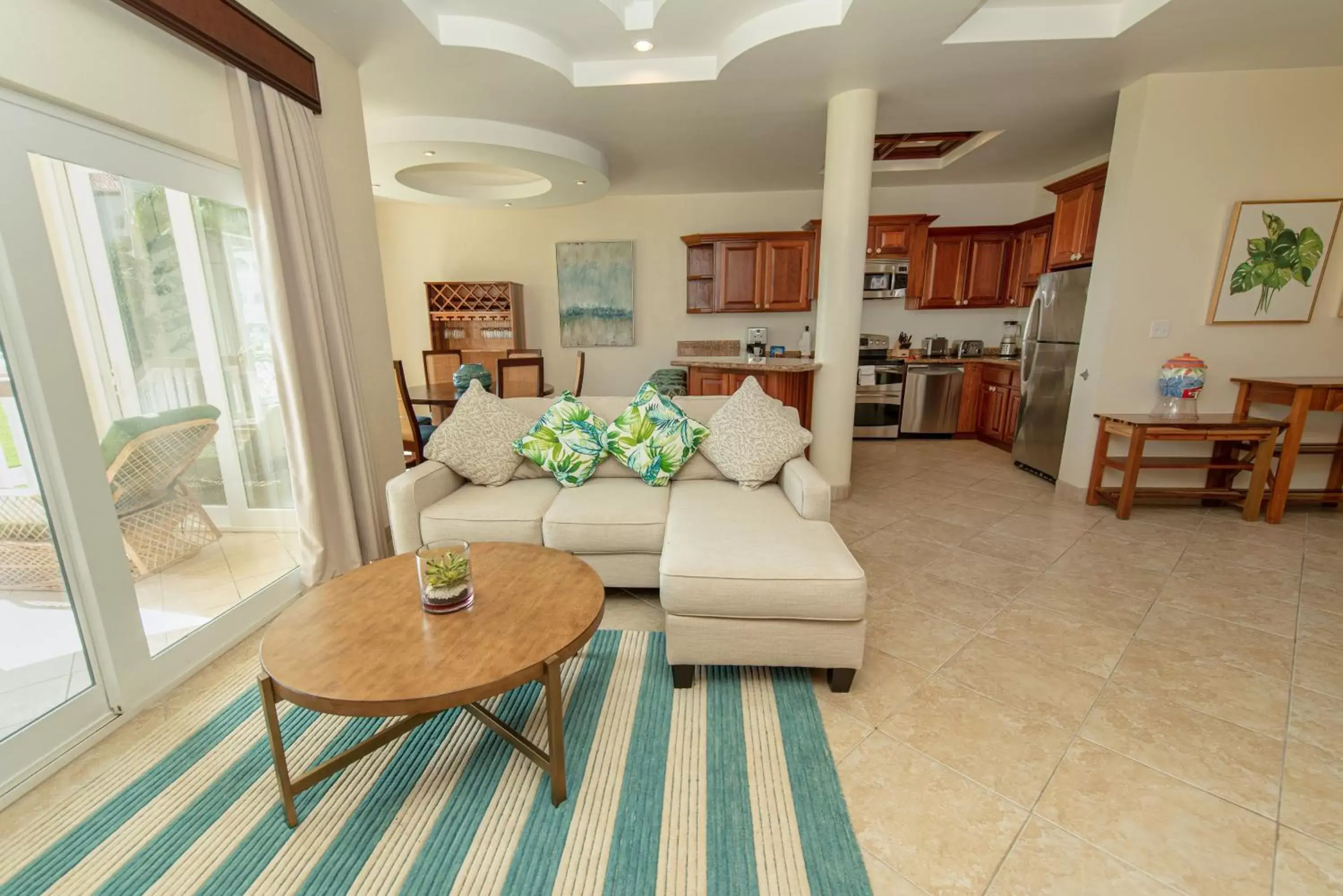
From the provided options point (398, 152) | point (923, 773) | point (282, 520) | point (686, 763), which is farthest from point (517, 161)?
point (923, 773)

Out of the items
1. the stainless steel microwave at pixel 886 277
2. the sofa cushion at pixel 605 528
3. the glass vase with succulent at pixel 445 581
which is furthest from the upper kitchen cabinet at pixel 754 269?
the glass vase with succulent at pixel 445 581

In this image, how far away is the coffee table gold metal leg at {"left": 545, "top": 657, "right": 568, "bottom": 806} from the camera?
4.21 ft

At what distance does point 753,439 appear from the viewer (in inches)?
101

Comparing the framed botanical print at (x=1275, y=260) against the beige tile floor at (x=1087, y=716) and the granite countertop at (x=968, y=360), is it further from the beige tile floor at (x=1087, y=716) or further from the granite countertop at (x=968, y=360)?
the granite countertop at (x=968, y=360)

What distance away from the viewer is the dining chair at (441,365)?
15.5ft

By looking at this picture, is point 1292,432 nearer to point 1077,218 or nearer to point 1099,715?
point 1077,218

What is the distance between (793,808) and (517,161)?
449 centimetres

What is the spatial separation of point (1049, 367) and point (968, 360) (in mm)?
1496

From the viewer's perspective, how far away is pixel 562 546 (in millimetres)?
2236

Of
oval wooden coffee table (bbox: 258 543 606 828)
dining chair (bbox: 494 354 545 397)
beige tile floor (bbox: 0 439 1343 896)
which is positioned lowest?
beige tile floor (bbox: 0 439 1343 896)

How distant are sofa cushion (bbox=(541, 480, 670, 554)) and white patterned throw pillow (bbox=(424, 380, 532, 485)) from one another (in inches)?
18.5

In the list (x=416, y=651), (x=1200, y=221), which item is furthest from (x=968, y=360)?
(x=416, y=651)

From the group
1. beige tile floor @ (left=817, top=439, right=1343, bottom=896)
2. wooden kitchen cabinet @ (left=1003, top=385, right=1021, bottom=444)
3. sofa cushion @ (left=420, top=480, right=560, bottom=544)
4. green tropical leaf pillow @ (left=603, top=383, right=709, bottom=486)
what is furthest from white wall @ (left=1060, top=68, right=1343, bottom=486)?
sofa cushion @ (left=420, top=480, right=560, bottom=544)

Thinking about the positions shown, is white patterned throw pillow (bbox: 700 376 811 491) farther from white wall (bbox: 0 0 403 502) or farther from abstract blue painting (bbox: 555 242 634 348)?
abstract blue painting (bbox: 555 242 634 348)
